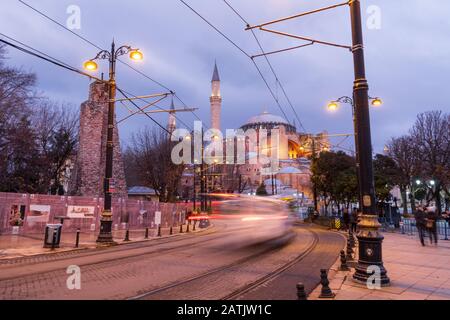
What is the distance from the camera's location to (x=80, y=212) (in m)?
22.6

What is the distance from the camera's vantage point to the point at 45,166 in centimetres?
3344

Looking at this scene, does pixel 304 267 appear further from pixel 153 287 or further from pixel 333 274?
pixel 153 287

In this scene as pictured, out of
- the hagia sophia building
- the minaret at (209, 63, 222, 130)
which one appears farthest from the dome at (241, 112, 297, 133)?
the minaret at (209, 63, 222, 130)

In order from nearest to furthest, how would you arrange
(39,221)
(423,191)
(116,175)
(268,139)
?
(39,221) < (116,175) < (423,191) < (268,139)

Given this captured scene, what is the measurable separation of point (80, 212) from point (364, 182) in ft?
63.5

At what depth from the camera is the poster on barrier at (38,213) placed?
19.6 meters

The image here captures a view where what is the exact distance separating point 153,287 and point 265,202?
676 inches

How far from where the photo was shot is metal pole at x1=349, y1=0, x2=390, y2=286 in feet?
24.7

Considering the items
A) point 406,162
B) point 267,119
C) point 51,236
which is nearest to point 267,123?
point 267,119

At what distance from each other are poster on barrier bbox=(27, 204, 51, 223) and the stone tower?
10.7 metres

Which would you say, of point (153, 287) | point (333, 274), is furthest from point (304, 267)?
point (153, 287)

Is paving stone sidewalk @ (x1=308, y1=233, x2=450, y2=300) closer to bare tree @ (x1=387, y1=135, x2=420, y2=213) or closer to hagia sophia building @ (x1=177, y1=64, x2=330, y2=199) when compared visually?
bare tree @ (x1=387, y1=135, x2=420, y2=213)

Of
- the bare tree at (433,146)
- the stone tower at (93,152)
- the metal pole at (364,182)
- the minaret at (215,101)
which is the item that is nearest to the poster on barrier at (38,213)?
the stone tower at (93,152)

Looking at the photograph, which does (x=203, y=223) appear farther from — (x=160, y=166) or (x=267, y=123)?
(x=267, y=123)
